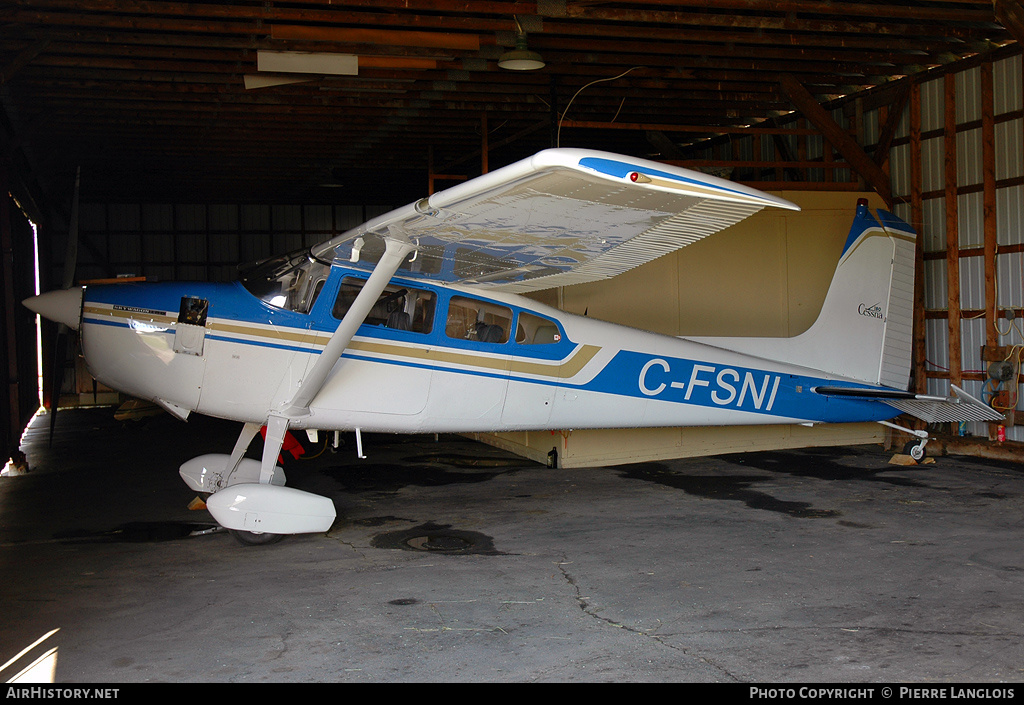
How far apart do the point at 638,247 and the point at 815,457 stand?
571cm

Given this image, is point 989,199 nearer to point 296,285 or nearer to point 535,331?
point 535,331

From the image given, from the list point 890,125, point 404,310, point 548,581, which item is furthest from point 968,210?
point 548,581

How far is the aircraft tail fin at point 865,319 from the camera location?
8.45m

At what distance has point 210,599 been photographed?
16.5ft

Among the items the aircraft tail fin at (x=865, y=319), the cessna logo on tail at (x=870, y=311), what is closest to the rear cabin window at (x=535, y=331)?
the aircraft tail fin at (x=865, y=319)

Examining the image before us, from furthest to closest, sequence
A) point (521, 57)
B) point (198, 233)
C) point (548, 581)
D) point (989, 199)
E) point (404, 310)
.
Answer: point (198, 233), point (989, 199), point (521, 57), point (404, 310), point (548, 581)

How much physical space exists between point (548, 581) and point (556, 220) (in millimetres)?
2318

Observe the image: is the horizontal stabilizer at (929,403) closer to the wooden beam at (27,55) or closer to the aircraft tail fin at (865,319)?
the aircraft tail fin at (865,319)

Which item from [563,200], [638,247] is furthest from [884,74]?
[563,200]

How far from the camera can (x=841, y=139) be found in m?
10.8

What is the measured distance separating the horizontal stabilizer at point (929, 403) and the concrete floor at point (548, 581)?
2.24 feet

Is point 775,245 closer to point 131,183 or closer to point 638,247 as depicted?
point 638,247

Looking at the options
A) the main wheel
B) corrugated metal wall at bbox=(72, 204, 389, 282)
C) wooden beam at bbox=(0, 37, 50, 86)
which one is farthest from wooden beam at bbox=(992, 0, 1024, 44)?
corrugated metal wall at bbox=(72, 204, 389, 282)

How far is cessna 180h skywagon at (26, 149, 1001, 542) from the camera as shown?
18.3ft
